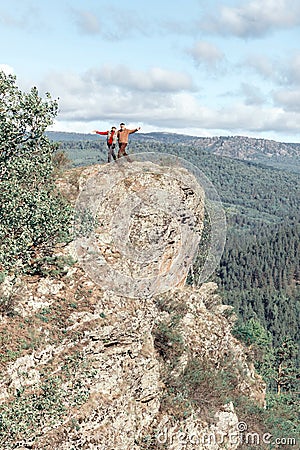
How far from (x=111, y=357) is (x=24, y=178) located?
19.9 feet

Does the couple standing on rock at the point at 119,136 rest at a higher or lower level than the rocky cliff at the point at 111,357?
higher

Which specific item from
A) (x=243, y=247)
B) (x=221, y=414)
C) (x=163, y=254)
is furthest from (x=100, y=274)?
(x=243, y=247)

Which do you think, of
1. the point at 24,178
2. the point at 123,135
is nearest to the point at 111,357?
the point at 24,178

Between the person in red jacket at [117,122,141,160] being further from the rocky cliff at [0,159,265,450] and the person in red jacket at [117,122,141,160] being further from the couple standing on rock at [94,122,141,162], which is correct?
the rocky cliff at [0,159,265,450]

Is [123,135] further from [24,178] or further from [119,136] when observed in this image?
[24,178]

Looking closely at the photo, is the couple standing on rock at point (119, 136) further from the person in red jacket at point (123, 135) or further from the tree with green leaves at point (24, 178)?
the tree with green leaves at point (24, 178)

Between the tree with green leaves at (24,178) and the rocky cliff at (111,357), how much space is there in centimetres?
140

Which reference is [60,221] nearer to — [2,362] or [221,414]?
[2,362]

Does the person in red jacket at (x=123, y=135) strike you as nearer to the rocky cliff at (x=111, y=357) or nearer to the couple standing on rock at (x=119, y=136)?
the couple standing on rock at (x=119, y=136)

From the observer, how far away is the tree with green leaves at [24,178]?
40.4 feet

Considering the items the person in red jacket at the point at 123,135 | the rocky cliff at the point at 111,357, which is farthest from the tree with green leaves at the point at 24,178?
the person in red jacket at the point at 123,135

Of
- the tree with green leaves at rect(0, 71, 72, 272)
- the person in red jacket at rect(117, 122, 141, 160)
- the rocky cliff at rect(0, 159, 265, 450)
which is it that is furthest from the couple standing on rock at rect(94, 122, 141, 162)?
the tree with green leaves at rect(0, 71, 72, 272)

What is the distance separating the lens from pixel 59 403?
40.6ft

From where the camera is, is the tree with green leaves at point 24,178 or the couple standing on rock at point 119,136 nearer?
the tree with green leaves at point 24,178
